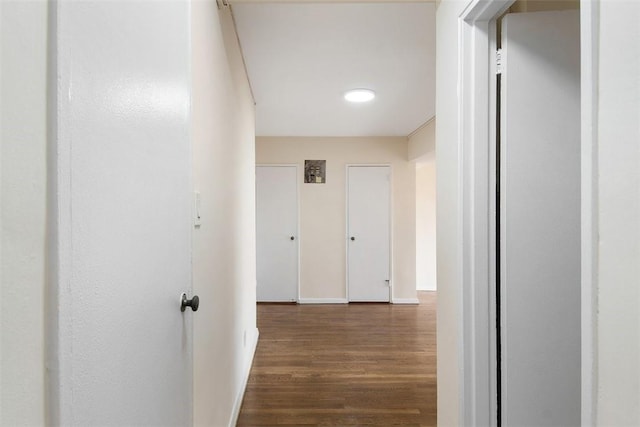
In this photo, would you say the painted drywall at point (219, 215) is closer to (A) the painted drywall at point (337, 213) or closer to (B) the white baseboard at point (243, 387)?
(B) the white baseboard at point (243, 387)

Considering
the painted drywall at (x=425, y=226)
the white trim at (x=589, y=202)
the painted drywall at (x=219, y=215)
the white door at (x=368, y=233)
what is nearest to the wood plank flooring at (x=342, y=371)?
the painted drywall at (x=219, y=215)

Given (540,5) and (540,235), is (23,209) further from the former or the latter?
(540,5)

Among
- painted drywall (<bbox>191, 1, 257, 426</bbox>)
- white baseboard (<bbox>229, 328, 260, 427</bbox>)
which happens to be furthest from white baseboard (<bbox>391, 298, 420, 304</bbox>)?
painted drywall (<bbox>191, 1, 257, 426</bbox>)

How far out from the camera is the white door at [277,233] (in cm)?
486

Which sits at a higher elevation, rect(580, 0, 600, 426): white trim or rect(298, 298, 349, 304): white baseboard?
rect(580, 0, 600, 426): white trim

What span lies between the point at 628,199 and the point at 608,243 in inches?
3.5

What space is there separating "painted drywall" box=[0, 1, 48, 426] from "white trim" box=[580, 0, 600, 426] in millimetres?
905

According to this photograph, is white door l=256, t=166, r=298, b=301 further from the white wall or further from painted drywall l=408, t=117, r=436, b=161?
the white wall

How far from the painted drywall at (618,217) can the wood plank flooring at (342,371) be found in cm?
177

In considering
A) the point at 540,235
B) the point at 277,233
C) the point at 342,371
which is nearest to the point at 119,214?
the point at 540,235

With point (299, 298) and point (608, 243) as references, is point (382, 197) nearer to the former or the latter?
point (299, 298)

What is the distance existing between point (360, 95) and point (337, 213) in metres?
2.13

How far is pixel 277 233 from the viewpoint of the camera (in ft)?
16.0

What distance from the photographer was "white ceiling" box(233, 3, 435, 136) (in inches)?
74.5
